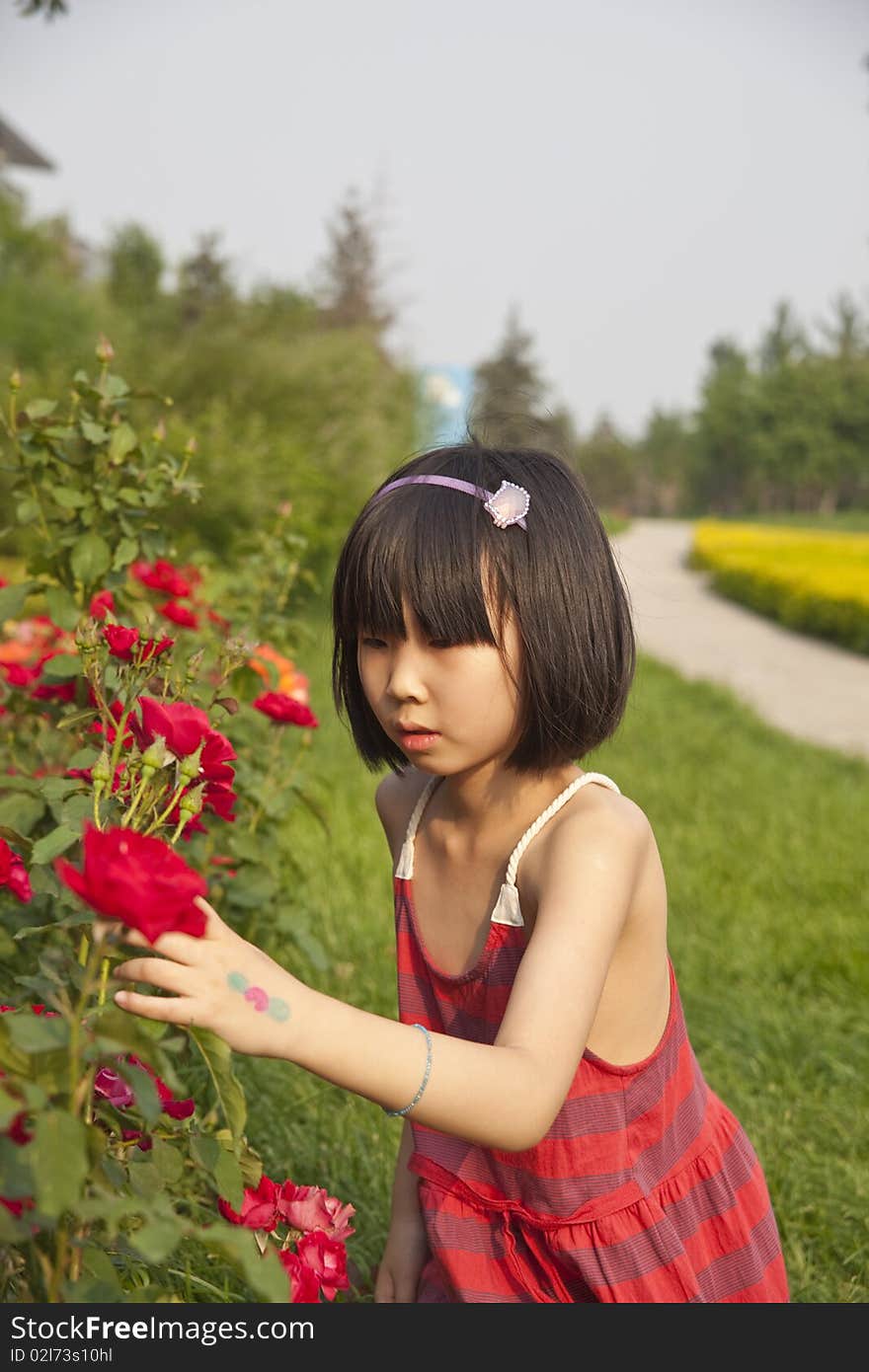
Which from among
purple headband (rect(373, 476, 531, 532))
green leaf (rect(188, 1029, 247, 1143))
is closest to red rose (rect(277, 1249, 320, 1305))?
green leaf (rect(188, 1029, 247, 1143))

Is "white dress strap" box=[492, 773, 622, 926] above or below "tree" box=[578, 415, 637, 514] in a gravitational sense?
below

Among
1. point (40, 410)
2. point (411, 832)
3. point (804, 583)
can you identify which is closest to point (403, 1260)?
point (411, 832)

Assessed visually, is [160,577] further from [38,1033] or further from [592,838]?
[38,1033]

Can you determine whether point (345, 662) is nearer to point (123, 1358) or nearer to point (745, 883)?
point (123, 1358)

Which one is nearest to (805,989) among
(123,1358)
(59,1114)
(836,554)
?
(123,1358)

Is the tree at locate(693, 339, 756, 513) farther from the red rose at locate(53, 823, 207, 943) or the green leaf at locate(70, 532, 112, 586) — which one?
the red rose at locate(53, 823, 207, 943)

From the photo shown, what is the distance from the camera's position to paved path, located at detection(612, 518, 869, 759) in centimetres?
766

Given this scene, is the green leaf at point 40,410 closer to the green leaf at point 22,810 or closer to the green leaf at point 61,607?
the green leaf at point 61,607

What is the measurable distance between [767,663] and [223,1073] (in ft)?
33.6

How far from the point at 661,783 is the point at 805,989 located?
7.26 ft

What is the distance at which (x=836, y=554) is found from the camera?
18.4m

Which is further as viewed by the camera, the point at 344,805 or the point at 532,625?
the point at 344,805

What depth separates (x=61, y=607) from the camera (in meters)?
1.98

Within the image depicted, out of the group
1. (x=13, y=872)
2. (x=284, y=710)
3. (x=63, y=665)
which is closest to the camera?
(x=13, y=872)
